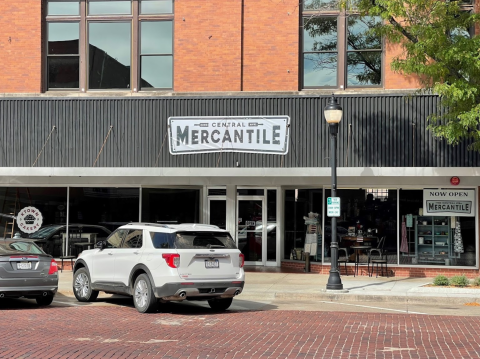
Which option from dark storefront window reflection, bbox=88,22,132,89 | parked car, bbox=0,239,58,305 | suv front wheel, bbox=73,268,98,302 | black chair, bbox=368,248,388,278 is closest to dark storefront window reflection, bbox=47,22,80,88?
dark storefront window reflection, bbox=88,22,132,89

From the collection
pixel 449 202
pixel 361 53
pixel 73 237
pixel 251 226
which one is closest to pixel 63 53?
pixel 73 237

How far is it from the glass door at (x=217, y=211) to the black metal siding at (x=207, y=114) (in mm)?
1747

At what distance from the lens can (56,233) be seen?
2203cm

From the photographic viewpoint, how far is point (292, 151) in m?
20.5

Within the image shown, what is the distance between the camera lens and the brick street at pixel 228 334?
920 centimetres

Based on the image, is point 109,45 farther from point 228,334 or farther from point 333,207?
point 228,334

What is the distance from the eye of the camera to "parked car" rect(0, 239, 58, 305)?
526 inches

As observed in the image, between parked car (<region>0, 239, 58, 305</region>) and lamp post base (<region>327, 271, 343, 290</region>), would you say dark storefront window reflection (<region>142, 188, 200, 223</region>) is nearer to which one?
lamp post base (<region>327, 271, 343, 290</region>)

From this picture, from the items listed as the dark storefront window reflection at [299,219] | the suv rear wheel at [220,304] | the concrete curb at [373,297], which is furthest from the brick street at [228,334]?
the dark storefront window reflection at [299,219]

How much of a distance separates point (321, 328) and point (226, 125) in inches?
405

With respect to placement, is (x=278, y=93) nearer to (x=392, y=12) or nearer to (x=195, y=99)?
(x=195, y=99)

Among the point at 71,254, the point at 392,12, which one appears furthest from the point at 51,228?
the point at 392,12

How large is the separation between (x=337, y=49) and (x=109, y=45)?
23.2 feet

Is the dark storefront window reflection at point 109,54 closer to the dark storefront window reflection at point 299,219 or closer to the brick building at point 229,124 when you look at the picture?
the brick building at point 229,124
